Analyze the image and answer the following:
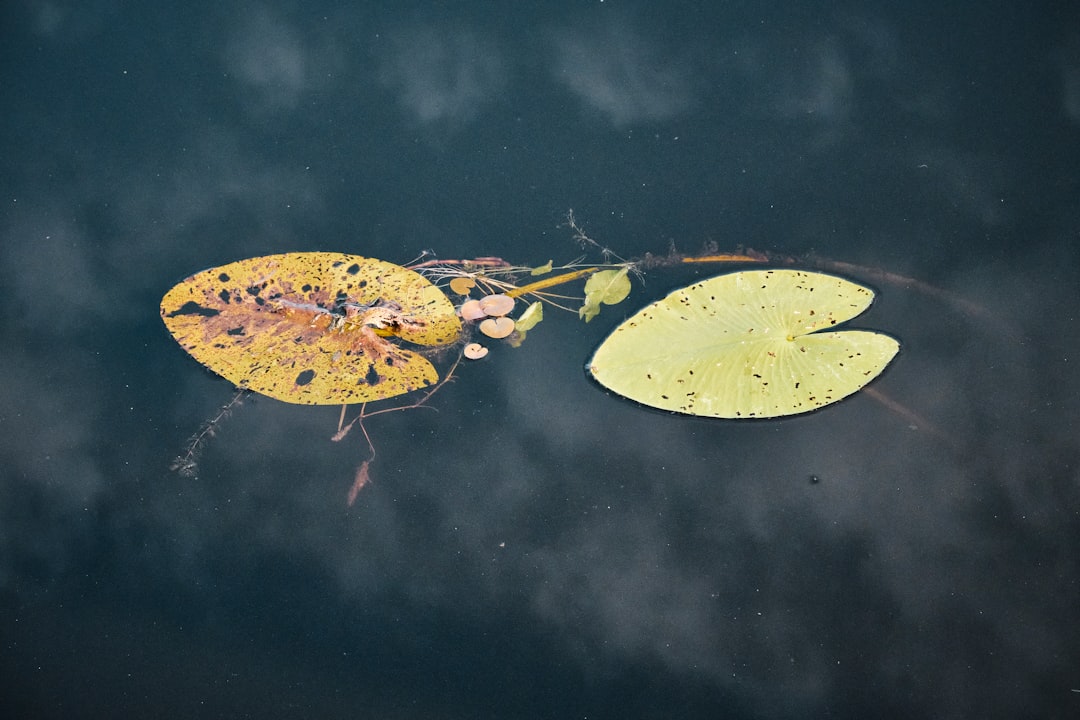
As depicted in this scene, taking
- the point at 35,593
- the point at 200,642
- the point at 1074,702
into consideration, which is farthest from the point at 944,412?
the point at 35,593

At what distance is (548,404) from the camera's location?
2.39 m

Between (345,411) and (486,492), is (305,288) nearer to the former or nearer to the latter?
(345,411)

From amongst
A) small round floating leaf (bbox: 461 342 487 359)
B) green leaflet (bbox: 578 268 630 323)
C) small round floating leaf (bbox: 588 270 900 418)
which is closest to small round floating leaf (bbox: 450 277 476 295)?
small round floating leaf (bbox: 461 342 487 359)

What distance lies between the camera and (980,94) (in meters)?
2.81

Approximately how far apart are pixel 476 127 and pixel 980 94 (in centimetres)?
168

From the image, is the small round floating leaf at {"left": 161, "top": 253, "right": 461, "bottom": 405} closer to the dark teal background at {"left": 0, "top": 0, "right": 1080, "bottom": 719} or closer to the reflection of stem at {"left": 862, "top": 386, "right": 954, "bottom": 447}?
the dark teal background at {"left": 0, "top": 0, "right": 1080, "bottom": 719}

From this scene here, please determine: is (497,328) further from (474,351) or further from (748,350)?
(748,350)

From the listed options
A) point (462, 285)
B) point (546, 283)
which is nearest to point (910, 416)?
point (546, 283)

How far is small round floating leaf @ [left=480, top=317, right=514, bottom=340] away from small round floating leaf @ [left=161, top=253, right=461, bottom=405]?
8 cm

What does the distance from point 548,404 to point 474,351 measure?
271mm

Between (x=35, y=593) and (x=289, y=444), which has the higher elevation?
(x=289, y=444)

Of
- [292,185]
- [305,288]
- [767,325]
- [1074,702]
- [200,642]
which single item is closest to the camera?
[1074,702]

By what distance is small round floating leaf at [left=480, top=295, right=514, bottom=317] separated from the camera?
8.20 ft

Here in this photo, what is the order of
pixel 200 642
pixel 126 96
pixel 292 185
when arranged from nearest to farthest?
pixel 200 642
pixel 292 185
pixel 126 96
